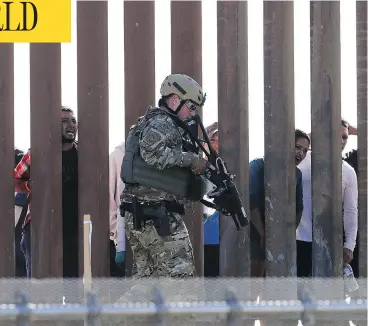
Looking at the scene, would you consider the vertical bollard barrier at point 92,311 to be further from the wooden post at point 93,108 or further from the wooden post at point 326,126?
the wooden post at point 326,126

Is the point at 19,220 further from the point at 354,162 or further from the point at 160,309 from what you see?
the point at 160,309

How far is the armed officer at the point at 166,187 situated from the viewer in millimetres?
6312

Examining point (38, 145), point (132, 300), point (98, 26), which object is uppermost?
point (98, 26)

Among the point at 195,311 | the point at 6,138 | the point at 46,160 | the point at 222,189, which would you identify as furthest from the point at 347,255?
the point at 195,311

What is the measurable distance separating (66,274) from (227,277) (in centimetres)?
97

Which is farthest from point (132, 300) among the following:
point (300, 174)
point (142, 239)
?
point (300, 174)

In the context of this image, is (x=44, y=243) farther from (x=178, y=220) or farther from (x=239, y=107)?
(x=239, y=107)

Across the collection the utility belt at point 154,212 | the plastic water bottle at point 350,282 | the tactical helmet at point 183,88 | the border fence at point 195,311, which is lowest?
the plastic water bottle at point 350,282

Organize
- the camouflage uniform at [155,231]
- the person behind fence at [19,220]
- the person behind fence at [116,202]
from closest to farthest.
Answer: the camouflage uniform at [155,231]
the person behind fence at [116,202]
the person behind fence at [19,220]

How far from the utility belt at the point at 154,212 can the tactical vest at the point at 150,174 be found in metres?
0.08

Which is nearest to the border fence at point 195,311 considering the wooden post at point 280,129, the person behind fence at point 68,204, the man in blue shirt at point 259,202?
the wooden post at point 280,129

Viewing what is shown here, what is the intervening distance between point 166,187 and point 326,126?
1.09 m

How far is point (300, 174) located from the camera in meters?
7.02

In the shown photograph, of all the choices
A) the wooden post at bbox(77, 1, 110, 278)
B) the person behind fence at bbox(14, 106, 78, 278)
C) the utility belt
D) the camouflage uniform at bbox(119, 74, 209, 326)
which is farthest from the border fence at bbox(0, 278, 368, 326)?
the person behind fence at bbox(14, 106, 78, 278)
